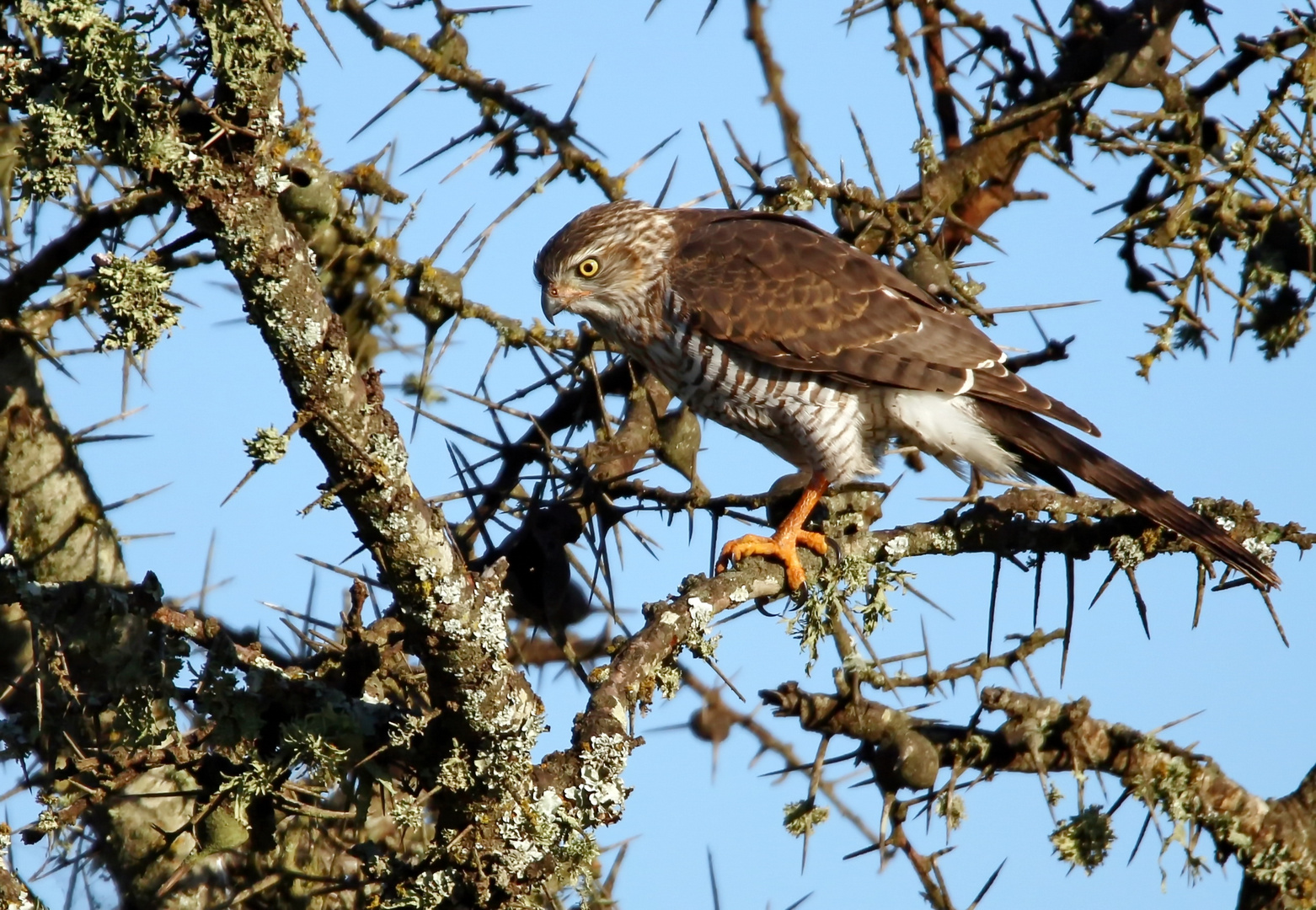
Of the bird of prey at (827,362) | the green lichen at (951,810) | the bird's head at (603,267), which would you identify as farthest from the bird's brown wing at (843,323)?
the green lichen at (951,810)

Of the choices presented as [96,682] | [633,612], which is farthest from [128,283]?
[633,612]

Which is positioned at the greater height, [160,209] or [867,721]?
[160,209]

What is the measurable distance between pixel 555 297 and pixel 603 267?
0.25 meters

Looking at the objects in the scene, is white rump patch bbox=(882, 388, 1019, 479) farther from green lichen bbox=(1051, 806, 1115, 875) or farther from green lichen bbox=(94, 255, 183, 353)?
green lichen bbox=(94, 255, 183, 353)

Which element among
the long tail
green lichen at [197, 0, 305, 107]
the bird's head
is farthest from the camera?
the bird's head

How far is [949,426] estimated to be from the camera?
4984 mm

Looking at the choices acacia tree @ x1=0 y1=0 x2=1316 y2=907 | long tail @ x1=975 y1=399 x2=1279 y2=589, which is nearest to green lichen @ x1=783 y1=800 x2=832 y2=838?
acacia tree @ x1=0 y1=0 x2=1316 y2=907

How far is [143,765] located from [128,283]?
1.15 metres

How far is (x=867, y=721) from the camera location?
3328 millimetres

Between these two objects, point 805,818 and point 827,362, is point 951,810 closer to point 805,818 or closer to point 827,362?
point 805,818

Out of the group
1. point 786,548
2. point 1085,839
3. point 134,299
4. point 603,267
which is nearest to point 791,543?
point 786,548

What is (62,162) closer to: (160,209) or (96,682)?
(160,209)

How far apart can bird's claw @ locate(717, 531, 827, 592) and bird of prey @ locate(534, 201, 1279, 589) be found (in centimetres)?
7

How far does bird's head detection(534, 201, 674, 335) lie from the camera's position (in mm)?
5406
